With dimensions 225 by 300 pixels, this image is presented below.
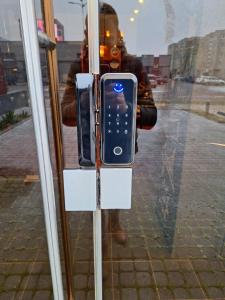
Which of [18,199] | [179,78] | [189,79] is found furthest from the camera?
[18,199]

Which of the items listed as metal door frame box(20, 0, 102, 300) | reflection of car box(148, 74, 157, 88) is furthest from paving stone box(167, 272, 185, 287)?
reflection of car box(148, 74, 157, 88)

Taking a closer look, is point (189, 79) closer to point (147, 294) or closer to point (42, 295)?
point (147, 294)

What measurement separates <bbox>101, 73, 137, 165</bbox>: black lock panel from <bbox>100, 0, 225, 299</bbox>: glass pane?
0.21 m

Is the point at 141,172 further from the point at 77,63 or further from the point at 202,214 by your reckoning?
the point at 77,63

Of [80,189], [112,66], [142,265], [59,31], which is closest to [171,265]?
[142,265]

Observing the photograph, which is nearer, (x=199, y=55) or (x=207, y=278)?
(x=207, y=278)

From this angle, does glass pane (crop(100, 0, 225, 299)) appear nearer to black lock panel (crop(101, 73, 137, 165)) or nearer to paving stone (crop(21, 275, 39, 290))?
black lock panel (crop(101, 73, 137, 165))

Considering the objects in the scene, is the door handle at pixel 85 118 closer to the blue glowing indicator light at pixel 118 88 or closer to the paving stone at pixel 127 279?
the blue glowing indicator light at pixel 118 88

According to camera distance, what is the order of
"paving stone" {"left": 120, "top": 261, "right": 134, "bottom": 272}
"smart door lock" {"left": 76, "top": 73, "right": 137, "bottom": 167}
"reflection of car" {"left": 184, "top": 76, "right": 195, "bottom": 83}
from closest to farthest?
1. "smart door lock" {"left": 76, "top": 73, "right": 137, "bottom": 167}
2. "paving stone" {"left": 120, "top": 261, "right": 134, "bottom": 272}
3. "reflection of car" {"left": 184, "top": 76, "right": 195, "bottom": 83}

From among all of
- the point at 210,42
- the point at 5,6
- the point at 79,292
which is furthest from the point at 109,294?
the point at 210,42

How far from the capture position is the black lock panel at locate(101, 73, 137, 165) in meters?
0.86

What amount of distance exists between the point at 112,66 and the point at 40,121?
0.56 metres

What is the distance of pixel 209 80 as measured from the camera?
2.38 metres

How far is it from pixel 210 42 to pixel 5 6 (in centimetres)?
172
